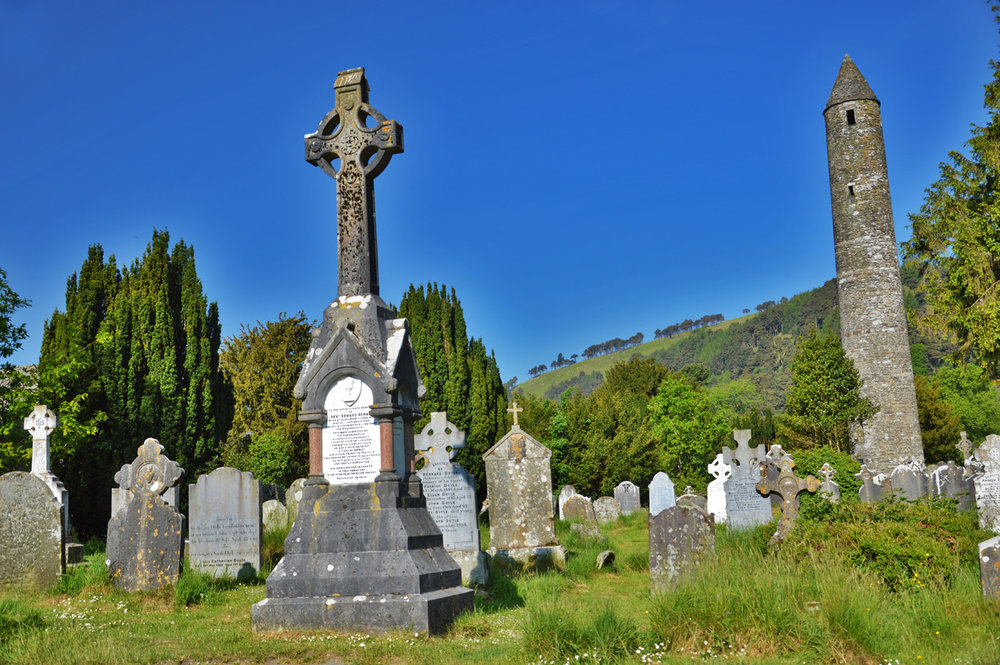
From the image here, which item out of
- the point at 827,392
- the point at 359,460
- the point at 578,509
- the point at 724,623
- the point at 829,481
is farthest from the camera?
the point at 827,392

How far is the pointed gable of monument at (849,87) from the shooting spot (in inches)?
1276

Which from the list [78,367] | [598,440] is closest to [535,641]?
[78,367]

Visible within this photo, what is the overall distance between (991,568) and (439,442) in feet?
28.3

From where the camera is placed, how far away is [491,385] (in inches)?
1112

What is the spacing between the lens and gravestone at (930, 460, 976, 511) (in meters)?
17.7

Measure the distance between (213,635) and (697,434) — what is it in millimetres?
33404

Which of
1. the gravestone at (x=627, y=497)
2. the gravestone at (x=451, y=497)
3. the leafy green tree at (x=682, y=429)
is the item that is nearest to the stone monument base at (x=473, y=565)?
the gravestone at (x=451, y=497)

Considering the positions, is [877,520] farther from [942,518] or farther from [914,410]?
[914,410]

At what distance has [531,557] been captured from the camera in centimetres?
1359

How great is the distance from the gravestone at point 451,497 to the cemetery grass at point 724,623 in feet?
10.5

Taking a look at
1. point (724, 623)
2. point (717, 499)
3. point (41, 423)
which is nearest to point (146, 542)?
point (41, 423)

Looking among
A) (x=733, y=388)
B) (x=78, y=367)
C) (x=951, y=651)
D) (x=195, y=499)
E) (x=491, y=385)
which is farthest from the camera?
(x=733, y=388)

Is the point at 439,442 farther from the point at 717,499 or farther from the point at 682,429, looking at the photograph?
the point at 682,429

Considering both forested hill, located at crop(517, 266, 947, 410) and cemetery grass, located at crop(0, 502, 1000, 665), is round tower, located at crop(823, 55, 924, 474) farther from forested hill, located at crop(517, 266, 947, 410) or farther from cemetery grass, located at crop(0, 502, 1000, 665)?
forested hill, located at crop(517, 266, 947, 410)
